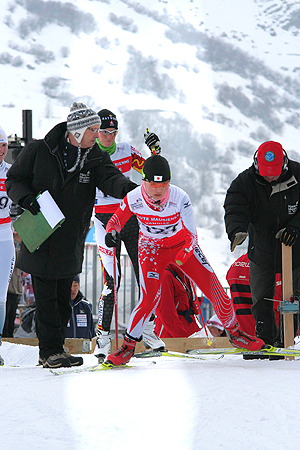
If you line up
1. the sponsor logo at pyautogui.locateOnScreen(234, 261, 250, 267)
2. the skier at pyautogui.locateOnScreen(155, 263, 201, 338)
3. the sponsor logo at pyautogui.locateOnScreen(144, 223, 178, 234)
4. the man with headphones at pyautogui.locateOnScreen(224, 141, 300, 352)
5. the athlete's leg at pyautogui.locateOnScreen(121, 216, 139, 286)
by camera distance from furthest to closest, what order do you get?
the skier at pyautogui.locateOnScreen(155, 263, 201, 338) → the sponsor logo at pyautogui.locateOnScreen(234, 261, 250, 267) → the athlete's leg at pyautogui.locateOnScreen(121, 216, 139, 286) → the man with headphones at pyautogui.locateOnScreen(224, 141, 300, 352) → the sponsor logo at pyautogui.locateOnScreen(144, 223, 178, 234)

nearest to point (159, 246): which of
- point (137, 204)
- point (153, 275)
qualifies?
point (153, 275)

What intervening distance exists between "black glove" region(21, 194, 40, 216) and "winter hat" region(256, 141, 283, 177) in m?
1.80

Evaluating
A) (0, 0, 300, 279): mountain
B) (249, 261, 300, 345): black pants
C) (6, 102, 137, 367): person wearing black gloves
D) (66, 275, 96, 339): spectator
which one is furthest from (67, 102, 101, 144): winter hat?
(0, 0, 300, 279): mountain

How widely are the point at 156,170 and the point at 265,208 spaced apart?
1.11 metres

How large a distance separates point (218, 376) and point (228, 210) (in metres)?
1.63

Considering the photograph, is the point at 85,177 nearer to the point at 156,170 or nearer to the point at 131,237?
the point at 156,170

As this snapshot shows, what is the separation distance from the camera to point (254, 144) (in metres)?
22.1

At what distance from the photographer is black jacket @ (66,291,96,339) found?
6.36 m

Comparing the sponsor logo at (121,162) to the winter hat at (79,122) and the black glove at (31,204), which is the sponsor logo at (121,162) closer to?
the winter hat at (79,122)

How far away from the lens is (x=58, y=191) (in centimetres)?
397

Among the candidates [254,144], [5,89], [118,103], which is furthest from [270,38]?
[5,89]

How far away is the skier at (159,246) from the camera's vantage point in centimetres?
394

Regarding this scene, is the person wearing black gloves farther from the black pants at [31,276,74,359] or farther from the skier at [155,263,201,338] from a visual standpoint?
the skier at [155,263,201,338]

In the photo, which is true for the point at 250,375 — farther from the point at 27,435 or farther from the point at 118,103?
the point at 118,103
